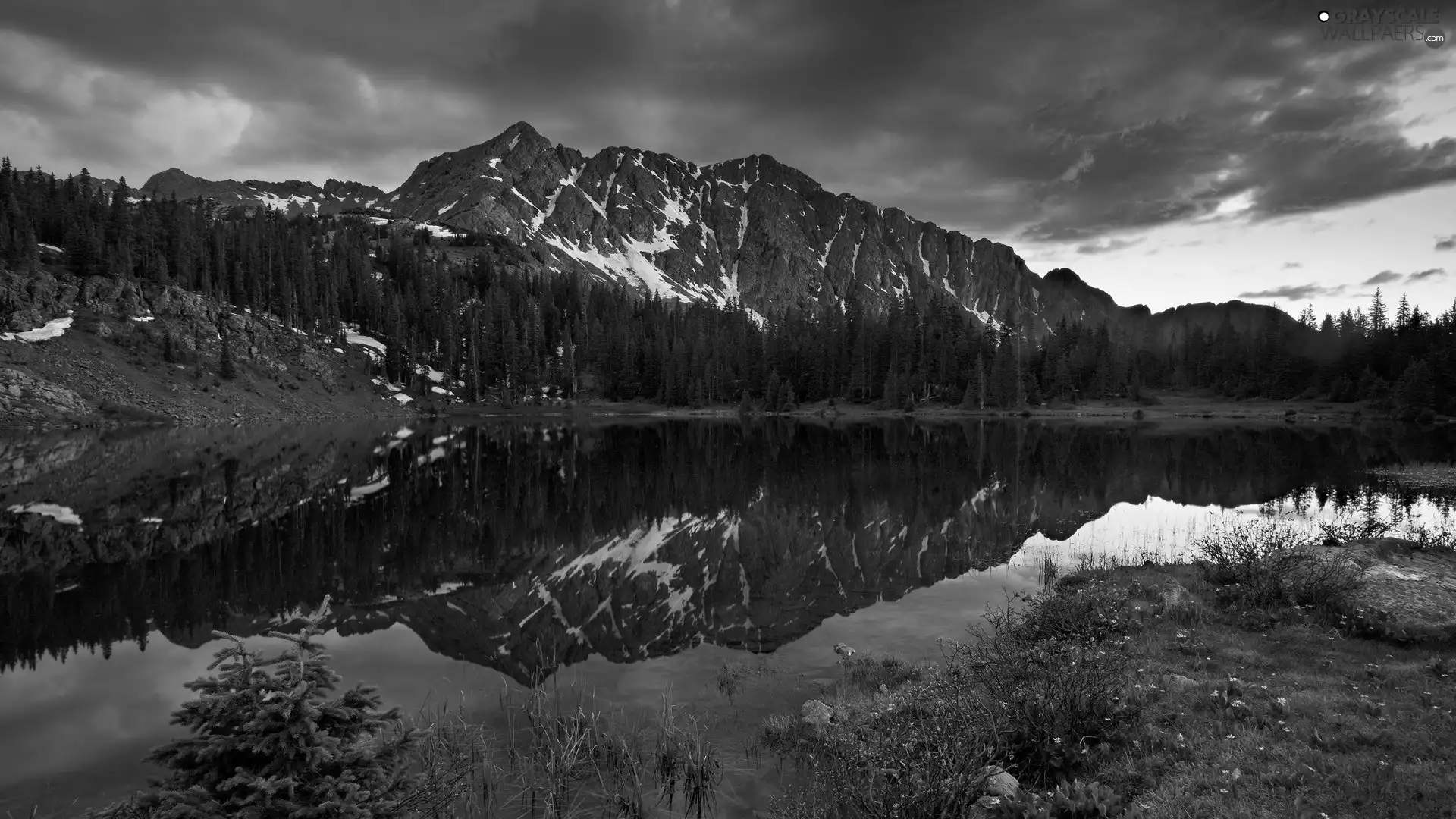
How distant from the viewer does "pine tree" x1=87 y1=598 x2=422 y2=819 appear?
514 cm

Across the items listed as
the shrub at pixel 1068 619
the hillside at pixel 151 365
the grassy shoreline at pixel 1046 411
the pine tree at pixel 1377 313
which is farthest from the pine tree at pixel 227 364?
the pine tree at pixel 1377 313

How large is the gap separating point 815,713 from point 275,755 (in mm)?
8720

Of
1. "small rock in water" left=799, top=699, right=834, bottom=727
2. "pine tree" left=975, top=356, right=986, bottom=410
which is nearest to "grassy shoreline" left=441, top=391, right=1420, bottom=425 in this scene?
"pine tree" left=975, top=356, right=986, bottom=410

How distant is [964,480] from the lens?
42.5 metres

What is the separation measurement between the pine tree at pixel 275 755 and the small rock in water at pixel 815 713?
728cm

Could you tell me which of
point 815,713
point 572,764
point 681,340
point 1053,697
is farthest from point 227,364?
point 1053,697

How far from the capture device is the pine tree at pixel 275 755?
5.14m

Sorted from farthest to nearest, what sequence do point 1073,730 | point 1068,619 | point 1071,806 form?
point 1068,619 → point 1073,730 → point 1071,806

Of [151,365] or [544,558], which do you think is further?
[151,365]

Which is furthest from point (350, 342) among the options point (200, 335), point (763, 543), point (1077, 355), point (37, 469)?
point (1077, 355)

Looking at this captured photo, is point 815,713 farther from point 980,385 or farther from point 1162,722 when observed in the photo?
point 980,385

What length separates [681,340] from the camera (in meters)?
162

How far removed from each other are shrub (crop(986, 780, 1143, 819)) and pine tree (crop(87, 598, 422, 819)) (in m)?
6.13

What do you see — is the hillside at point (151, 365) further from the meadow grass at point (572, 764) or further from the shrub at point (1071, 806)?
the shrub at point (1071, 806)
